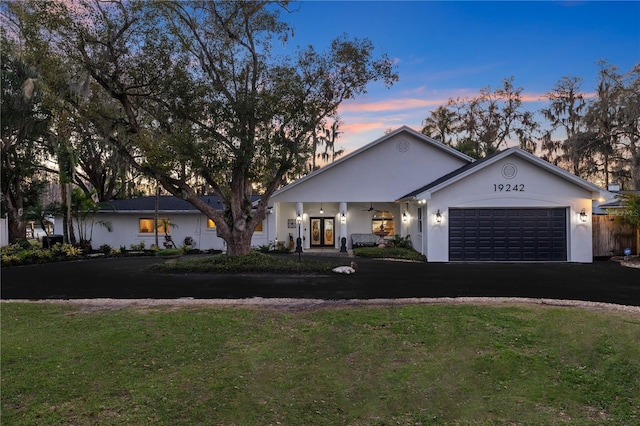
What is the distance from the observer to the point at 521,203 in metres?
16.8

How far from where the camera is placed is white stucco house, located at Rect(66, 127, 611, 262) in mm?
16734

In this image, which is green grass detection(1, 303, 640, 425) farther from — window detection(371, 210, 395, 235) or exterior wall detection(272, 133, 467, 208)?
window detection(371, 210, 395, 235)

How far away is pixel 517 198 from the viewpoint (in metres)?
16.8

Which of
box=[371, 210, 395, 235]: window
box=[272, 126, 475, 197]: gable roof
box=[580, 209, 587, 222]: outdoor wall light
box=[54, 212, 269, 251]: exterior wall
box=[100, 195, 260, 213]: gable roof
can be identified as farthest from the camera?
box=[371, 210, 395, 235]: window

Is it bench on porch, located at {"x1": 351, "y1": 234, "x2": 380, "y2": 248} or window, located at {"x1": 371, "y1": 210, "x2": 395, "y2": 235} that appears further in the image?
window, located at {"x1": 371, "y1": 210, "x2": 395, "y2": 235}

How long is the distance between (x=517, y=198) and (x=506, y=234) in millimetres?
1513

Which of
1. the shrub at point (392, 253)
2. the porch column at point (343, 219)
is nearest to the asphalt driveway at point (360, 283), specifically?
the shrub at point (392, 253)

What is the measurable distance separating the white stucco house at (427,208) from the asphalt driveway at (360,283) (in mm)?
1612

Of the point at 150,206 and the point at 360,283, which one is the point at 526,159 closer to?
the point at 360,283

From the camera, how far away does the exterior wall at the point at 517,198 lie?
1672 centimetres

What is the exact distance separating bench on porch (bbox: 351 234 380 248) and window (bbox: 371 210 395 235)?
3.53ft

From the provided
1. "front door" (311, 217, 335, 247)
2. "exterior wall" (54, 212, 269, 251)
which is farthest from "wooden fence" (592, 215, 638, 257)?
"exterior wall" (54, 212, 269, 251)

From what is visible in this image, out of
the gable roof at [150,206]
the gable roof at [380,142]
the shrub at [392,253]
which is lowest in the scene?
the shrub at [392,253]

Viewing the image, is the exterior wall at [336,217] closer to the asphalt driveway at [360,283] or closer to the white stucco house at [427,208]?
the white stucco house at [427,208]
